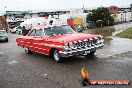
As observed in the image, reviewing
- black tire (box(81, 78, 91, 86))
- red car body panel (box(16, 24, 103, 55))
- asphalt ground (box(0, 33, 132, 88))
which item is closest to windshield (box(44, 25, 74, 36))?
red car body panel (box(16, 24, 103, 55))

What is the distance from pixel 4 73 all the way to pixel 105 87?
476 cm

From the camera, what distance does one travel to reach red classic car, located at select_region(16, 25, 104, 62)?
10.9m

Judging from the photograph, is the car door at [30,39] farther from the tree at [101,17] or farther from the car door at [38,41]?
the tree at [101,17]

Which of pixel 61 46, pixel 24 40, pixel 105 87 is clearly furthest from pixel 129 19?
pixel 105 87

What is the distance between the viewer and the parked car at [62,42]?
10.9m

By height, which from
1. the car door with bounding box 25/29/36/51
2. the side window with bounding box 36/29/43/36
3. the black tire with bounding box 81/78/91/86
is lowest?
the black tire with bounding box 81/78/91/86

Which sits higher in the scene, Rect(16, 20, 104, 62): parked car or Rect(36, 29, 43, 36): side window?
Rect(36, 29, 43, 36): side window

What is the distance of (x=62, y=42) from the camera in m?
10.9

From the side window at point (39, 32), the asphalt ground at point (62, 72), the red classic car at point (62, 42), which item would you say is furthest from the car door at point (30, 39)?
the asphalt ground at point (62, 72)

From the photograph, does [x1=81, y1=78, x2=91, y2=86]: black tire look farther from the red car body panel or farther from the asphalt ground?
the red car body panel

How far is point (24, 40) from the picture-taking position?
15.2 metres

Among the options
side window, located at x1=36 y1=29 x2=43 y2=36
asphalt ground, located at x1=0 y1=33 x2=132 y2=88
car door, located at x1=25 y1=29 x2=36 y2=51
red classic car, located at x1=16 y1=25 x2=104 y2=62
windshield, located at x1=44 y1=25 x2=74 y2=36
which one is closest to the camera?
asphalt ground, located at x1=0 y1=33 x2=132 y2=88

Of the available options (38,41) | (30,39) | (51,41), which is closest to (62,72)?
(51,41)

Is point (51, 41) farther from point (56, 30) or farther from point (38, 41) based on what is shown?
point (38, 41)
